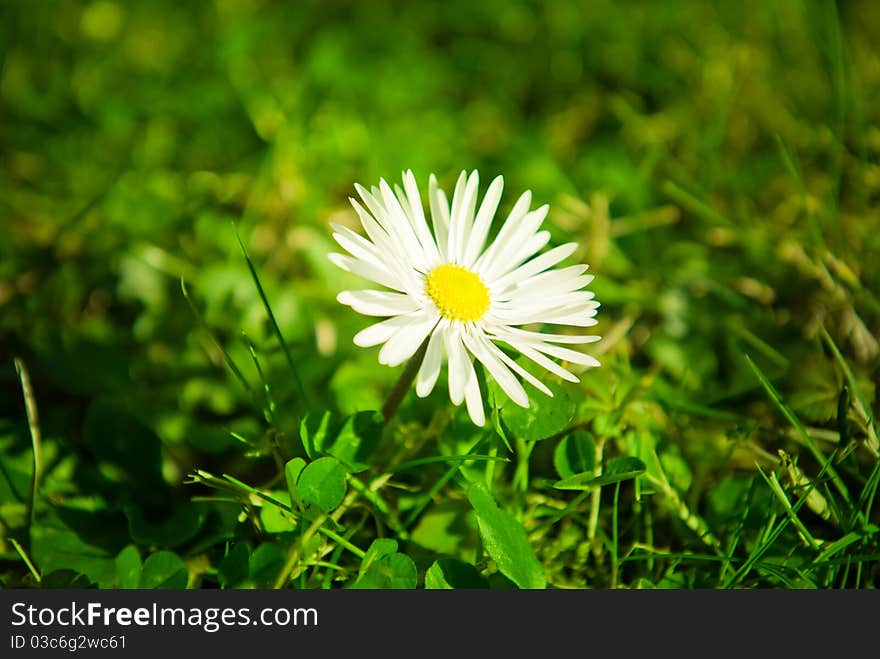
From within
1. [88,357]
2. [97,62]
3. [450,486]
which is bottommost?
[450,486]

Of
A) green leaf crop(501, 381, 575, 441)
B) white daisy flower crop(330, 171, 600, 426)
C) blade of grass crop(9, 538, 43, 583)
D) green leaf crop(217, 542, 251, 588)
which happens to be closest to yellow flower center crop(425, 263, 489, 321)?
white daisy flower crop(330, 171, 600, 426)

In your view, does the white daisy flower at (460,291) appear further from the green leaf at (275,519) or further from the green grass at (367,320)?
the green leaf at (275,519)

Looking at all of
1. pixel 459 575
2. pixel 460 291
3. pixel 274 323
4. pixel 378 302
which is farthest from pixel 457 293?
pixel 459 575

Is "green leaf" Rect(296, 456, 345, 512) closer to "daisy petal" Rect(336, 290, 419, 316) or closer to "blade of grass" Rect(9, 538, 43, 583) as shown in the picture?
"daisy petal" Rect(336, 290, 419, 316)

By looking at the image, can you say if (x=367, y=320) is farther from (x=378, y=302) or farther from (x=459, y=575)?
(x=459, y=575)

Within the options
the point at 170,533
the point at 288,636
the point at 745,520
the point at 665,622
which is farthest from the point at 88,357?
the point at 745,520

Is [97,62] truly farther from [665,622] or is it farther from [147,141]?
[665,622]
